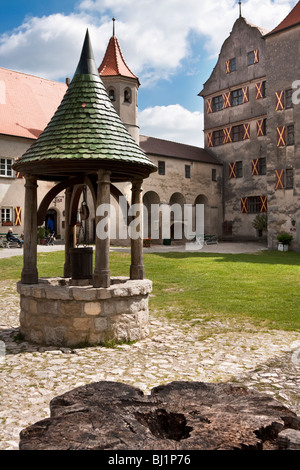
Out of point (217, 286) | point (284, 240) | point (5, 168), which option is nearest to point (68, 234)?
point (217, 286)

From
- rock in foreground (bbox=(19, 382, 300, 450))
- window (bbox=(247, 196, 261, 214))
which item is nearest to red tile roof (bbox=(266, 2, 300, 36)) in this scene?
window (bbox=(247, 196, 261, 214))

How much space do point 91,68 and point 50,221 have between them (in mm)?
21382

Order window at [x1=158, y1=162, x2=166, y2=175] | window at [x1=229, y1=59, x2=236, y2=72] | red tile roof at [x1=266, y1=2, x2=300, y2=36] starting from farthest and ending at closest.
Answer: window at [x1=229, y1=59, x2=236, y2=72] < window at [x1=158, y1=162, x2=166, y2=175] < red tile roof at [x1=266, y1=2, x2=300, y2=36]

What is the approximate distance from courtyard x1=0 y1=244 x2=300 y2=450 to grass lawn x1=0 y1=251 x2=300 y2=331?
3 centimetres

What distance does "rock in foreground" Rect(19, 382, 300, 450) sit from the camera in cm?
252

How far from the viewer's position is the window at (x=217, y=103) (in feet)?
120

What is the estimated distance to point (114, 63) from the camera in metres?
28.2

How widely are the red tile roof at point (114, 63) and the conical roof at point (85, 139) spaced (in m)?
20.8

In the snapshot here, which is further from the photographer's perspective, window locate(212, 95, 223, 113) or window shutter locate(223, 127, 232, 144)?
window locate(212, 95, 223, 113)

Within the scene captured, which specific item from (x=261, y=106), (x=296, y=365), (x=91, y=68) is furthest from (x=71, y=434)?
(x=261, y=106)

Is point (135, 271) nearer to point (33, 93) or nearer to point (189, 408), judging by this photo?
point (189, 408)

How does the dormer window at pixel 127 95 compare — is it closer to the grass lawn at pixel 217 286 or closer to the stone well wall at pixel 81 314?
the grass lawn at pixel 217 286

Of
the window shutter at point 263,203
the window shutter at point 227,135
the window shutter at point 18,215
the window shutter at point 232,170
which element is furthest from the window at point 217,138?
→ the window shutter at point 18,215

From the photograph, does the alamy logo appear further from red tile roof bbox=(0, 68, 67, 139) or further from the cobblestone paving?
the cobblestone paving
